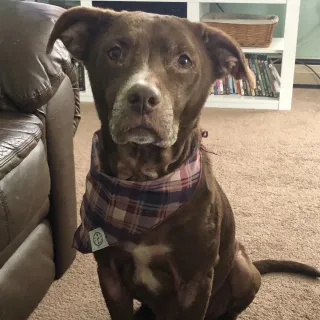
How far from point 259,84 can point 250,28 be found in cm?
36

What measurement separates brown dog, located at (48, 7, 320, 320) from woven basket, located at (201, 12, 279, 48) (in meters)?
1.74

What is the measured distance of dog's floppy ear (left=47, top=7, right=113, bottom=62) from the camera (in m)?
1.15

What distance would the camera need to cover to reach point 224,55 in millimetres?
1198

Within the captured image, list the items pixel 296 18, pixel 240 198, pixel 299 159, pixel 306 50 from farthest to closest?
1. pixel 306 50
2. pixel 296 18
3. pixel 299 159
4. pixel 240 198

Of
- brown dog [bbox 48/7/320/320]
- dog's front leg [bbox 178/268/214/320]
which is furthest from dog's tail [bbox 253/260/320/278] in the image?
dog's front leg [bbox 178/268/214/320]

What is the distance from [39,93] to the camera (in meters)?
1.34

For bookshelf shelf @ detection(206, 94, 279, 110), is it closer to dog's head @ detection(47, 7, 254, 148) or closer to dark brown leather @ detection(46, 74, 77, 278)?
dark brown leather @ detection(46, 74, 77, 278)

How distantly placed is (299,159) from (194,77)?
1.42 m

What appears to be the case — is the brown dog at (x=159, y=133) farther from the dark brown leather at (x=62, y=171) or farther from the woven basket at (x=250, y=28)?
the woven basket at (x=250, y=28)

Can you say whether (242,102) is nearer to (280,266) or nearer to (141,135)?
(280,266)

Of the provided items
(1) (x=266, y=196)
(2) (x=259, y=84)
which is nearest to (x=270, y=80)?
(2) (x=259, y=84)

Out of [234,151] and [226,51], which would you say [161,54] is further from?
[234,151]

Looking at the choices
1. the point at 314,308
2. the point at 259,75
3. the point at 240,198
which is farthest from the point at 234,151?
the point at 314,308

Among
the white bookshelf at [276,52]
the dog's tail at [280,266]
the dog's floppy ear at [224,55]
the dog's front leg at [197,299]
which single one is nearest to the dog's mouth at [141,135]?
the dog's floppy ear at [224,55]
